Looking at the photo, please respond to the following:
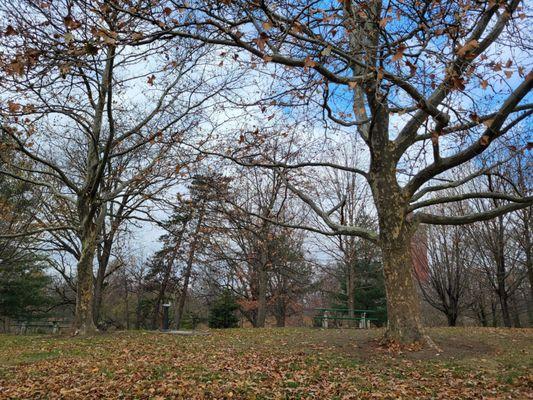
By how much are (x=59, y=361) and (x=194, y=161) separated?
21.0ft

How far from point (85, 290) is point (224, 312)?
50.0 feet

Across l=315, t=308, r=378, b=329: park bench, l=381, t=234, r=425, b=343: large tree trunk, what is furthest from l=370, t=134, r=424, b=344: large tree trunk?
l=315, t=308, r=378, b=329: park bench

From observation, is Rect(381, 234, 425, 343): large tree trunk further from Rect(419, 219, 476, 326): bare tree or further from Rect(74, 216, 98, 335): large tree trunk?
Rect(419, 219, 476, 326): bare tree

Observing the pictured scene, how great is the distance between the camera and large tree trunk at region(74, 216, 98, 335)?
38.8 feet

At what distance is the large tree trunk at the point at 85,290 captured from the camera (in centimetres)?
1184

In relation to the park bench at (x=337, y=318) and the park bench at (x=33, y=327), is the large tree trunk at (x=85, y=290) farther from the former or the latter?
the park bench at (x=33, y=327)

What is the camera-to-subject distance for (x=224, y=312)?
26.3m

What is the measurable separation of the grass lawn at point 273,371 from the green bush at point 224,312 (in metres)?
17.4

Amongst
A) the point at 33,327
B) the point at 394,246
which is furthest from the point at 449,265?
the point at 33,327

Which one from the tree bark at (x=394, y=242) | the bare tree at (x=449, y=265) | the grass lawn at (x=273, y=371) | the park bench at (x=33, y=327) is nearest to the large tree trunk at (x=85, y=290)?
the grass lawn at (x=273, y=371)

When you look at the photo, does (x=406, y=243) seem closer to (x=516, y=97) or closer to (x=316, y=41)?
(x=516, y=97)

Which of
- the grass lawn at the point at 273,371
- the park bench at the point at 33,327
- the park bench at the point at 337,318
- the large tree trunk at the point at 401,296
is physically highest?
the large tree trunk at the point at 401,296

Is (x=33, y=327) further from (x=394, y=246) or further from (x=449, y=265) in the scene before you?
(x=394, y=246)

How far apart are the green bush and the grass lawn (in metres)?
17.4
